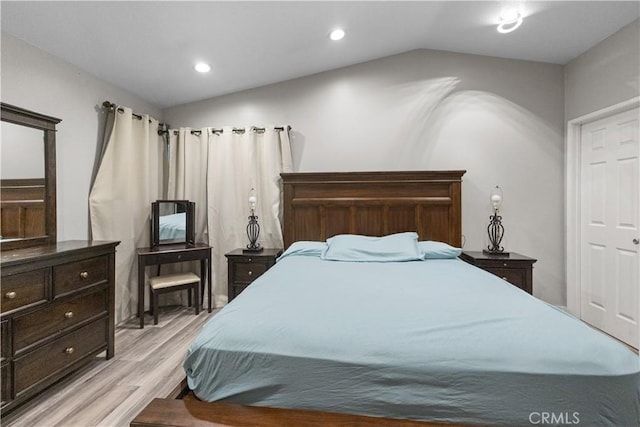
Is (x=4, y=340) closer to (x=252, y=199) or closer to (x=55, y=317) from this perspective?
(x=55, y=317)

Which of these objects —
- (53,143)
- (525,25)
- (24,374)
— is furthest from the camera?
(525,25)

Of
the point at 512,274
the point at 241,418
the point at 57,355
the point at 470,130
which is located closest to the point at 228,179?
the point at 57,355

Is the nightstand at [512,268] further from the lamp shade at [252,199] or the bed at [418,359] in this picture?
the lamp shade at [252,199]

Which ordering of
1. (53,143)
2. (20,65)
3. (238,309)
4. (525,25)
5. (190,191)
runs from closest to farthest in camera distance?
(238,309)
(20,65)
(53,143)
(525,25)
(190,191)

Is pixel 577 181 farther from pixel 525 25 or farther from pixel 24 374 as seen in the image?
pixel 24 374

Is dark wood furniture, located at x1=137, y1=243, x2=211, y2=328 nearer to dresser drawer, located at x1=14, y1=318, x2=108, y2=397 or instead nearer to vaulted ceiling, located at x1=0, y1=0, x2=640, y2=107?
dresser drawer, located at x1=14, y1=318, x2=108, y2=397

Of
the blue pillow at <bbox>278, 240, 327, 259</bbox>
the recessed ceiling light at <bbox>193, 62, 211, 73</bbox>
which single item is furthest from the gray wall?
the recessed ceiling light at <bbox>193, 62, 211, 73</bbox>

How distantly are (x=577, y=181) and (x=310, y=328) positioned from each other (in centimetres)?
344

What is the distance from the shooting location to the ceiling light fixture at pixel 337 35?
2779 mm

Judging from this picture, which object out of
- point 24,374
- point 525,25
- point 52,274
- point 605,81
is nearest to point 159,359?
point 24,374

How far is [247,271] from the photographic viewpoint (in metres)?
3.19

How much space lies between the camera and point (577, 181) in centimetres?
322

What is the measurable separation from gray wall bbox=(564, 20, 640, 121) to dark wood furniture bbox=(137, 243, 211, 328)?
4.11 m

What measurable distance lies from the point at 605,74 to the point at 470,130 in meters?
1.15
